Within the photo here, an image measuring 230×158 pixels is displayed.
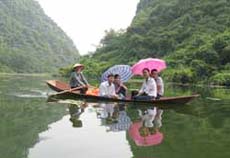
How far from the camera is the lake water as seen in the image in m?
Result: 6.53

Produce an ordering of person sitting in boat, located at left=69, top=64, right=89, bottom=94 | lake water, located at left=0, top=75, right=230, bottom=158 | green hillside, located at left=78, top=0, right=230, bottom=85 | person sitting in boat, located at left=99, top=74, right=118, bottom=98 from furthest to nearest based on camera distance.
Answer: green hillside, located at left=78, top=0, right=230, bottom=85, person sitting in boat, located at left=69, top=64, right=89, bottom=94, person sitting in boat, located at left=99, top=74, right=118, bottom=98, lake water, located at left=0, top=75, right=230, bottom=158

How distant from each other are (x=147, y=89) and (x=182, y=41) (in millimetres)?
47462

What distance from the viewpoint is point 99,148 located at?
685 cm

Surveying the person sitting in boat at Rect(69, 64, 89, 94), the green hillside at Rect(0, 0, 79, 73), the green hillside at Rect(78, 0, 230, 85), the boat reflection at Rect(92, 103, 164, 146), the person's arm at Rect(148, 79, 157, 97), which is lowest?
the boat reflection at Rect(92, 103, 164, 146)

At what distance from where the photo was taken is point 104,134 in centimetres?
816

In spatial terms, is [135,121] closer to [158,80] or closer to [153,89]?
[153,89]

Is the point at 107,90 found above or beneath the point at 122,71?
beneath

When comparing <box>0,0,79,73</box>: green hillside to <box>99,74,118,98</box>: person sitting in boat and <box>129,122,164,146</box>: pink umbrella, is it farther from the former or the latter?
<box>129,122,164,146</box>: pink umbrella

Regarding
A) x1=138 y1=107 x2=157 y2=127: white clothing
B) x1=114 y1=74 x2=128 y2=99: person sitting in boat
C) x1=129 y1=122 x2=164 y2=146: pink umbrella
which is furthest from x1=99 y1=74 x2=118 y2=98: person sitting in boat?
x1=129 y1=122 x2=164 y2=146: pink umbrella

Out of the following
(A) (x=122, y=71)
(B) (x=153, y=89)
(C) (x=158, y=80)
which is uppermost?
(A) (x=122, y=71)

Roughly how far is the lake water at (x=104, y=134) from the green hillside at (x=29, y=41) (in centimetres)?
7818

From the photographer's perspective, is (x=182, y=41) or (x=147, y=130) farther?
(x=182, y=41)

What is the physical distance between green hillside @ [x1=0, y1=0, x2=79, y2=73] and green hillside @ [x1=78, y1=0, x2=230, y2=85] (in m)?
22.1

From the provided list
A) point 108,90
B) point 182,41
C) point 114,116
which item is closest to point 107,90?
point 108,90
